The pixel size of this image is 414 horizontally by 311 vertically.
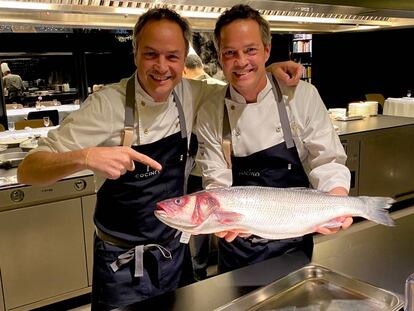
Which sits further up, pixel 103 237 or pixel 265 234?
pixel 265 234

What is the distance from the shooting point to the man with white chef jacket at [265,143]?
1.46 meters

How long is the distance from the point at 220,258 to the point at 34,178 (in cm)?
70

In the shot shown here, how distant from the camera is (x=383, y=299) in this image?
1120 millimetres

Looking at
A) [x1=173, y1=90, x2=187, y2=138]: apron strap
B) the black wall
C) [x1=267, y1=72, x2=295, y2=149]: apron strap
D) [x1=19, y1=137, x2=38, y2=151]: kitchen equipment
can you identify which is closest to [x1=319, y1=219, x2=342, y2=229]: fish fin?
[x1=267, y1=72, x2=295, y2=149]: apron strap

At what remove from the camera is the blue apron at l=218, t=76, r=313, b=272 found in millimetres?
1478

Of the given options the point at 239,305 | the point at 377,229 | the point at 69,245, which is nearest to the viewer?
the point at 239,305

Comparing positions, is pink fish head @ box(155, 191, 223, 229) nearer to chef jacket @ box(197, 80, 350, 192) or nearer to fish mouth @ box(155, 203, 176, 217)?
fish mouth @ box(155, 203, 176, 217)

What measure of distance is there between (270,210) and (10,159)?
Result: 87.9 inches

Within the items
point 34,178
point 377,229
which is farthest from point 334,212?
point 34,178

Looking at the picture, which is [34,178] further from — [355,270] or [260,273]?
[355,270]

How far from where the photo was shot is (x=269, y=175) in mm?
1484

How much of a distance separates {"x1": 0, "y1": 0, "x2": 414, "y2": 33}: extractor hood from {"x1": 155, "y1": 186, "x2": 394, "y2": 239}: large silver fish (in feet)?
4.16

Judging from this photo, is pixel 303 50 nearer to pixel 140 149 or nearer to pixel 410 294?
pixel 140 149

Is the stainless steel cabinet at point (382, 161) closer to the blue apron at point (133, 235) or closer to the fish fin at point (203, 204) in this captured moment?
the blue apron at point (133, 235)
